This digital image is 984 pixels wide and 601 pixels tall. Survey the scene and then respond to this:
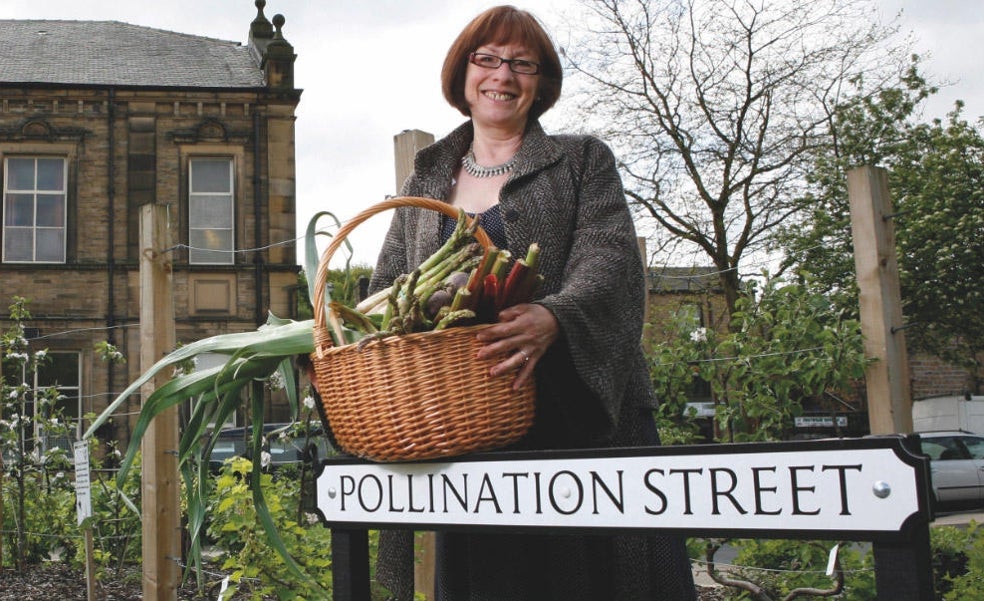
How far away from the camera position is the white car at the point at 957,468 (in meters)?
15.5

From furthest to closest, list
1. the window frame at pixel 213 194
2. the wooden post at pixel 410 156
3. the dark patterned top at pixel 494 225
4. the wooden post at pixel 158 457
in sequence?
the window frame at pixel 213 194 → the wooden post at pixel 158 457 → the wooden post at pixel 410 156 → the dark patterned top at pixel 494 225

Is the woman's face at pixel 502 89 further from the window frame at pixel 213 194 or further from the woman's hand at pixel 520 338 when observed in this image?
the window frame at pixel 213 194

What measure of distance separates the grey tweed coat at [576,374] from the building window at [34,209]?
18677 mm

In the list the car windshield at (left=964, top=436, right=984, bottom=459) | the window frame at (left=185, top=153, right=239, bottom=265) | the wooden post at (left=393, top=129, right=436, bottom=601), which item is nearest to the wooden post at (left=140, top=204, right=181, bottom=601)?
the wooden post at (left=393, top=129, right=436, bottom=601)

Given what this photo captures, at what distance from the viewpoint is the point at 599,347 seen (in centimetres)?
168

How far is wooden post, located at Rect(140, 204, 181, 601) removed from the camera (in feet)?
15.4

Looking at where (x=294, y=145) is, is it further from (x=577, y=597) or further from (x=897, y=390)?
(x=577, y=597)

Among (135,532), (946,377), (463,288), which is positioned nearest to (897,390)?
(463,288)

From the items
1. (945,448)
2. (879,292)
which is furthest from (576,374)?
(945,448)

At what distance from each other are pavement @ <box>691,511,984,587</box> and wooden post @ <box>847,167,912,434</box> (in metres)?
0.54

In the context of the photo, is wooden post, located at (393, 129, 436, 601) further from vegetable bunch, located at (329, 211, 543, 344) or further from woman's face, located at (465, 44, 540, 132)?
vegetable bunch, located at (329, 211, 543, 344)

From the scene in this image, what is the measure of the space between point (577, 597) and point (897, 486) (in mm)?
736

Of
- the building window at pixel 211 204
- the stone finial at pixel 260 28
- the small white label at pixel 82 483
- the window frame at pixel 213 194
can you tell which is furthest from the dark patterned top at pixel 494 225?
the stone finial at pixel 260 28

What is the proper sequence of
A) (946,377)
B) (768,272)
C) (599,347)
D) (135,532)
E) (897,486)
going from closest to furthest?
1. (897,486)
2. (599,347)
3. (768,272)
4. (135,532)
5. (946,377)
